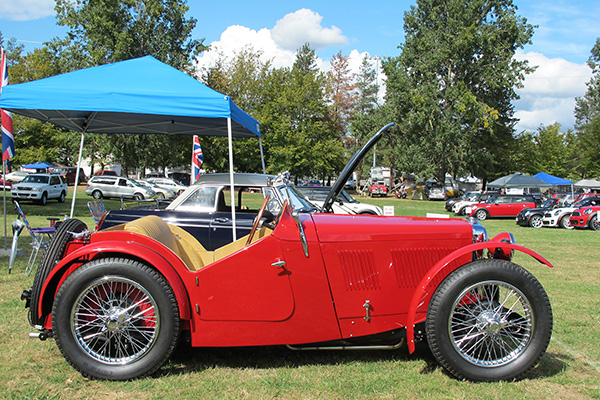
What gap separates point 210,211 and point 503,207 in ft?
63.9

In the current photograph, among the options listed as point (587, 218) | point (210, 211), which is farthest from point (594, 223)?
point (210, 211)

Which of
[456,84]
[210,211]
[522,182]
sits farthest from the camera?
[456,84]

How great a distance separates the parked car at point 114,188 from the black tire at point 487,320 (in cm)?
2644

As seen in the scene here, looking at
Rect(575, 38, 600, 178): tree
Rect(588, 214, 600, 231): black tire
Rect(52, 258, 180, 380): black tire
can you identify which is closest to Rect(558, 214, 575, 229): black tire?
Rect(588, 214, 600, 231): black tire

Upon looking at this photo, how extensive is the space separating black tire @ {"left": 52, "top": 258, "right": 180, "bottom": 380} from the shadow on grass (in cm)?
25

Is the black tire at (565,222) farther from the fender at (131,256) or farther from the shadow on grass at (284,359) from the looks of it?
the fender at (131,256)

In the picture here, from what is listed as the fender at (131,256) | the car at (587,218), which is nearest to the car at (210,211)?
the fender at (131,256)

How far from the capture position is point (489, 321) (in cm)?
306

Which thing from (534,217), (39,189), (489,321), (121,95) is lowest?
(534,217)

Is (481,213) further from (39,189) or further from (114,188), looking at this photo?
(39,189)

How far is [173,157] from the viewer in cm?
3856

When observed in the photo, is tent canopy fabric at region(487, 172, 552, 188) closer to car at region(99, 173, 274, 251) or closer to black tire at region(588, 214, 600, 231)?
black tire at region(588, 214, 600, 231)

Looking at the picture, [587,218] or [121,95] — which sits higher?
[121,95]

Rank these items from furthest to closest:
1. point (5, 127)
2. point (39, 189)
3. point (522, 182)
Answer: point (522, 182) < point (39, 189) < point (5, 127)
